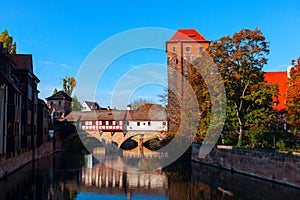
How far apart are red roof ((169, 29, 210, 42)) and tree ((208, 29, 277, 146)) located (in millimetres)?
25412

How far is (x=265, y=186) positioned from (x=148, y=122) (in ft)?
94.4

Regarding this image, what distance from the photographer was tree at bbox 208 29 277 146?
73.2ft

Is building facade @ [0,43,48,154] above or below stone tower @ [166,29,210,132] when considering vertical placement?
below

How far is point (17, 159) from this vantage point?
22.3 m

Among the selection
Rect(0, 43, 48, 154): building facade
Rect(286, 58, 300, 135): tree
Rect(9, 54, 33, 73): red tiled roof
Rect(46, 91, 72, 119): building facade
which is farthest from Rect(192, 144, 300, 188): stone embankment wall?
Rect(46, 91, 72, 119): building facade

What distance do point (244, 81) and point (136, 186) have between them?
469 inches

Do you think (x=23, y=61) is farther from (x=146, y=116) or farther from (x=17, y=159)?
(x=146, y=116)

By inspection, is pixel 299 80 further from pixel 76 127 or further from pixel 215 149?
pixel 76 127

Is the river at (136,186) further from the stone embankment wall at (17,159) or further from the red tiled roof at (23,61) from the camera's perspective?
the red tiled roof at (23,61)

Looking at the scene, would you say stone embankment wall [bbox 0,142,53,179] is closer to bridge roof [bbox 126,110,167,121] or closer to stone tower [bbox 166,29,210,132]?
bridge roof [bbox 126,110,167,121]

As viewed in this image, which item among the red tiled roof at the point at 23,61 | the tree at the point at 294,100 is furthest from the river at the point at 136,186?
the red tiled roof at the point at 23,61

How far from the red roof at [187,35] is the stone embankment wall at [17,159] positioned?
2748 cm

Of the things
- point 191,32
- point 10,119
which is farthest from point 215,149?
point 191,32

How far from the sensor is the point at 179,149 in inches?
1310
